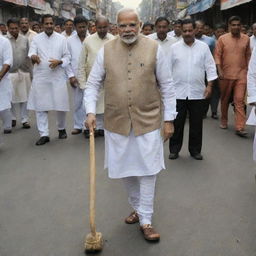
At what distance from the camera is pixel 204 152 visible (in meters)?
5.97

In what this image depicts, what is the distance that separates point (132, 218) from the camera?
12.2 ft

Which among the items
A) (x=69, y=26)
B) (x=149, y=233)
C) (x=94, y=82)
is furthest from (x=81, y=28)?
(x=69, y=26)

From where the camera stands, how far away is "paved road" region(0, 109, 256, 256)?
3.32 meters

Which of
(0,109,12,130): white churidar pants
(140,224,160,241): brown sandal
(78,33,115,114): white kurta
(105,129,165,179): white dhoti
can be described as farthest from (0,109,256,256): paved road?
(78,33,115,114): white kurta

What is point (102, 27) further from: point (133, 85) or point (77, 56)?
point (133, 85)

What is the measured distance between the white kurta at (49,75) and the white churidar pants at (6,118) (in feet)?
1.35

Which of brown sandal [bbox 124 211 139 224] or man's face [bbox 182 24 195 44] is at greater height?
man's face [bbox 182 24 195 44]

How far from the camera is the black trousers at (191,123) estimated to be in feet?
18.3

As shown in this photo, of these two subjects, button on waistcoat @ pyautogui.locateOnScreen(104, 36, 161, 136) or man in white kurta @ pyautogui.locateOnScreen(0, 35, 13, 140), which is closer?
button on waistcoat @ pyautogui.locateOnScreen(104, 36, 161, 136)

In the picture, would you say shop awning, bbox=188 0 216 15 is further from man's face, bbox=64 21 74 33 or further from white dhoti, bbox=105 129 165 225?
white dhoti, bbox=105 129 165 225

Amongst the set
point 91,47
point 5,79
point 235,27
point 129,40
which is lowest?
point 5,79

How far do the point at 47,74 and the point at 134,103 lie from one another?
3678mm

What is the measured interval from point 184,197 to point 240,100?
10.4 ft

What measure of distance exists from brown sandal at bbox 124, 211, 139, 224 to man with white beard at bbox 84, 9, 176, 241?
0.25m
